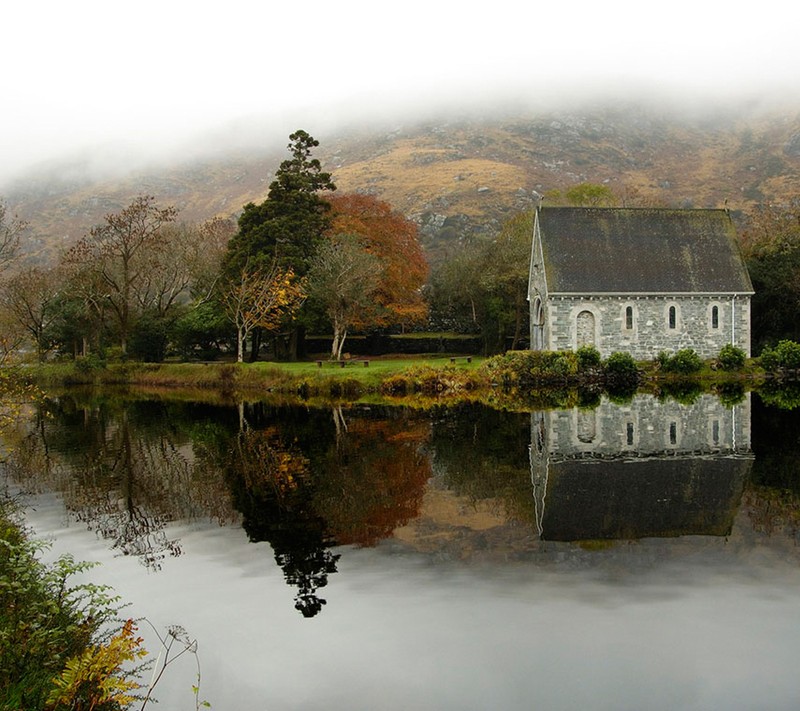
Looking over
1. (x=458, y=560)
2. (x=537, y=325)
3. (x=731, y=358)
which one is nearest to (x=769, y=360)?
(x=731, y=358)

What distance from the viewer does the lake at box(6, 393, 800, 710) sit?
8305 millimetres

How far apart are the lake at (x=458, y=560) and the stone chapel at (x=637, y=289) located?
18992mm

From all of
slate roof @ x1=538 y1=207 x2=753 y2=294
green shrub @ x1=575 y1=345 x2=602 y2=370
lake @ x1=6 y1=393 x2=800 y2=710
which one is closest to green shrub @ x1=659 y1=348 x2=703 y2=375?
green shrub @ x1=575 y1=345 x2=602 y2=370

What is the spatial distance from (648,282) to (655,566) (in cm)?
3462

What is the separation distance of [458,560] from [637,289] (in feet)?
113

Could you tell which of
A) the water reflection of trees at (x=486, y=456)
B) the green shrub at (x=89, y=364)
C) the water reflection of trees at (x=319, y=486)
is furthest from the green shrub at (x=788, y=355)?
the green shrub at (x=89, y=364)

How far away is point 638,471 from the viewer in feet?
57.8

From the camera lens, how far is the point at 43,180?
19250cm

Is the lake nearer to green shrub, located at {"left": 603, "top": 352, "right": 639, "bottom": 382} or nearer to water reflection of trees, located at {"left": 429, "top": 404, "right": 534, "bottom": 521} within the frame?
water reflection of trees, located at {"left": 429, "top": 404, "right": 534, "bottom": 521}

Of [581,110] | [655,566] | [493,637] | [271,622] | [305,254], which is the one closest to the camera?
[493,637]

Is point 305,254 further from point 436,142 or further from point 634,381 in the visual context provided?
point 436,142

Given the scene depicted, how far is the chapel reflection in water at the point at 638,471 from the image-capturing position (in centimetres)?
1342

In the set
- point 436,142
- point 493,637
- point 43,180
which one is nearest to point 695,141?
point 436,142

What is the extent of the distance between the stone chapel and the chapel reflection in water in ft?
49.5
